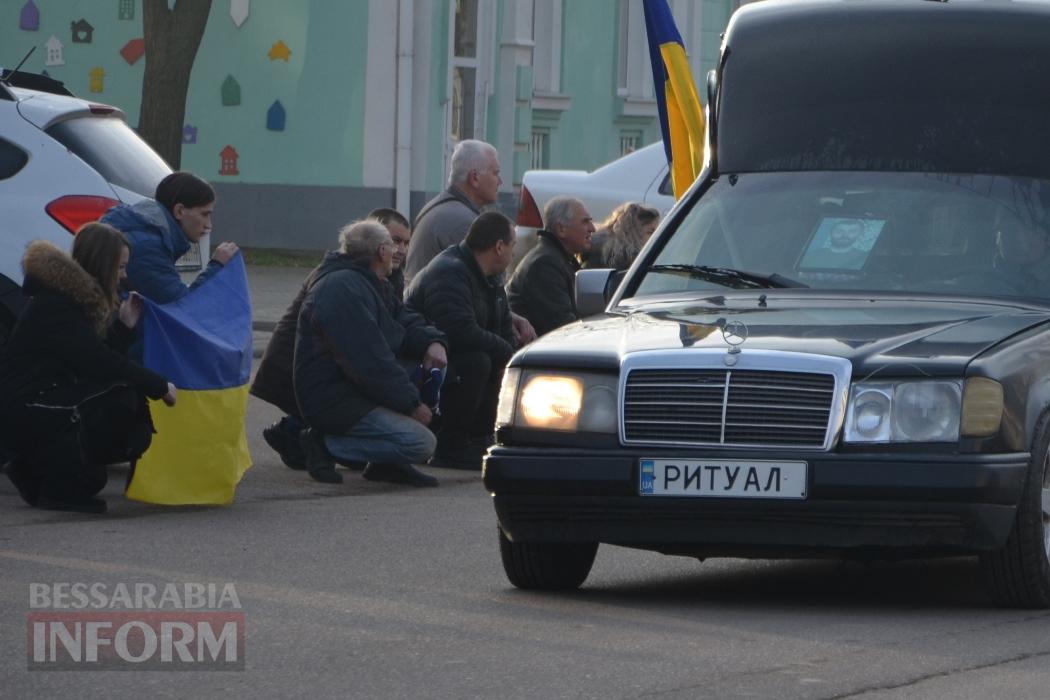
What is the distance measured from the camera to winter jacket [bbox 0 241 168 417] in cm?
1053

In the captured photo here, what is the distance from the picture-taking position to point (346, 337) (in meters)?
11.7

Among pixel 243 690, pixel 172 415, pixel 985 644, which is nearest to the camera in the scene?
pixel 243 690

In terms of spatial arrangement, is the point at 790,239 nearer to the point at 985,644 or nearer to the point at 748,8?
the point at 748,8

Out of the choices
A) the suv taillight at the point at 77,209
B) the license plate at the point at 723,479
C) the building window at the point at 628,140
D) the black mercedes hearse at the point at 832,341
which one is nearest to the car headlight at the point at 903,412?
the black mercedes hearse at the point at 832,341

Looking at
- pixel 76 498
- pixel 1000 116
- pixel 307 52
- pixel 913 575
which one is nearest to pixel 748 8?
pixel 1000 116

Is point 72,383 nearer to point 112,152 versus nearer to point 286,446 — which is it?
point 286,446

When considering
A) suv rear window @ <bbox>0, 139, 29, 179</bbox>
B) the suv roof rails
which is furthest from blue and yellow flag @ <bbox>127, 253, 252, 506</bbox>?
the suv roof rails

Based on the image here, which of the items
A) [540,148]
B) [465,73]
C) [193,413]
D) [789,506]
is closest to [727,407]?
[789,506]

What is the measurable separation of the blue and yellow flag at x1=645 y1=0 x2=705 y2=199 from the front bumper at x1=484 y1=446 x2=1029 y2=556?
6.87m

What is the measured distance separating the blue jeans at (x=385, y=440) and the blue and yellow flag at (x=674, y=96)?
3.40 m

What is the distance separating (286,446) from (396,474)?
73cm

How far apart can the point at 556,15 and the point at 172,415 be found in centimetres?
2616

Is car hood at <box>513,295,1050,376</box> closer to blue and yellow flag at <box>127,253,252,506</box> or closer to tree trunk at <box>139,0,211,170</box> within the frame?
blue and yellow flag at <box>127,253,252,506</box>

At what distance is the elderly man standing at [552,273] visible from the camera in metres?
14.2
